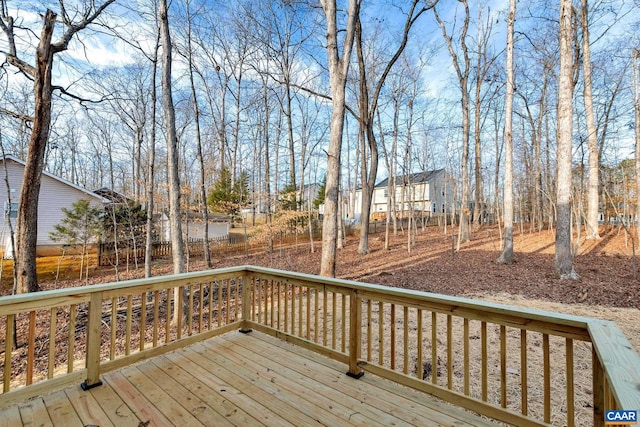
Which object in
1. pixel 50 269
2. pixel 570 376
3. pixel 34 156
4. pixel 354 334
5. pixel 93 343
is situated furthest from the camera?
pixel 50 269

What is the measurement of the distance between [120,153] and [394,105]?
58.2ft

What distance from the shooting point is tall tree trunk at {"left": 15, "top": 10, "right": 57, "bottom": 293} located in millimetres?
5395

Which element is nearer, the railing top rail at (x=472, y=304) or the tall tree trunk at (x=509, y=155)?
the railing top rail at (x=472, y=304)

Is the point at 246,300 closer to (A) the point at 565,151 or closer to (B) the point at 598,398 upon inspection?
(B) the point at 598,398

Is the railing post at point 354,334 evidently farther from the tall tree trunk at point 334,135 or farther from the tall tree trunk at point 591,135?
the tall tree trunk at point 591,135

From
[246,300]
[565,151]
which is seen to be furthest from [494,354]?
[565,151]

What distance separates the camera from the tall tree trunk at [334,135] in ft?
20.3

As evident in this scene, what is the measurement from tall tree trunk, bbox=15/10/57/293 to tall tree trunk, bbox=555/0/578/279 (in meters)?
10.6

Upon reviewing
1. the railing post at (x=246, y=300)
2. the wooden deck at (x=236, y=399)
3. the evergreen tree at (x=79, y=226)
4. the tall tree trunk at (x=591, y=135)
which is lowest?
the wooden deck at (x=236, y=399)

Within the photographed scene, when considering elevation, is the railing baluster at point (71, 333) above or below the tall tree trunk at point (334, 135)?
below

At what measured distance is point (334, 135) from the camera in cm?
625

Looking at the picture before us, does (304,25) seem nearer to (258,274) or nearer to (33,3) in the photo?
(33,3)

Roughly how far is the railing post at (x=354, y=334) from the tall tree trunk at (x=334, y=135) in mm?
3563

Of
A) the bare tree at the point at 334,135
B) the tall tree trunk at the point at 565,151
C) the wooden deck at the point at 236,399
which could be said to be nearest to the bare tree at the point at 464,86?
the tall tree trunk at the point at 565,151
